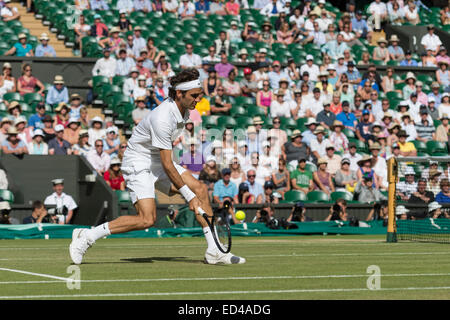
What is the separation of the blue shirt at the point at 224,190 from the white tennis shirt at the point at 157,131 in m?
9.31

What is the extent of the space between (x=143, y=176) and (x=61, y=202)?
8.75 meters

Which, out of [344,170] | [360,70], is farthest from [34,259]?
[360,70]

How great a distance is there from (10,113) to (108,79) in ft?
11.9

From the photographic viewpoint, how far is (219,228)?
34.0 feet

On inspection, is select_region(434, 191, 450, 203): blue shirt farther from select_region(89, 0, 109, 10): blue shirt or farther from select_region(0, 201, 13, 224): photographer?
select_region(89, 0, 109, 10): blue shirt

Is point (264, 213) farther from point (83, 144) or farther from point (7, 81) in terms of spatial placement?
point (7, 81)

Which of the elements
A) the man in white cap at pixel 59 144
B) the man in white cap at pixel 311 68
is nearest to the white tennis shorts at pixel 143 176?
the man in white cap at pixel 59 144

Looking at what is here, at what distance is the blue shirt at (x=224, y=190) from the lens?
19484 mm

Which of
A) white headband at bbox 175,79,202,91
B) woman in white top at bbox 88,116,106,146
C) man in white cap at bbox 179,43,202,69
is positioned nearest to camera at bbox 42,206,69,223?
woman in white top at bbox 88,116,106,146

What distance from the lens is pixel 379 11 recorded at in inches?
1248

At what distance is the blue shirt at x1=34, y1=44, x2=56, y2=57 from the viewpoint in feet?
77.2

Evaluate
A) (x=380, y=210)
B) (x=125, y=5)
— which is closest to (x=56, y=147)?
(x=380, y=210)

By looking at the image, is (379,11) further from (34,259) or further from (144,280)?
(144,280)

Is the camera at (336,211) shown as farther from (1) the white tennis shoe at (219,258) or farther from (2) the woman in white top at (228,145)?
(1) the white tennis shoe at (219,258)
